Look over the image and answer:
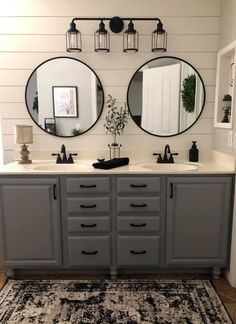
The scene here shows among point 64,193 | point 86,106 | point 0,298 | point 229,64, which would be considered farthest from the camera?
point 86,106

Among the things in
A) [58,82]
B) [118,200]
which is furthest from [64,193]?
[58,82]

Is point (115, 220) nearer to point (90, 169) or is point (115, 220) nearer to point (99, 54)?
point (90, 169)

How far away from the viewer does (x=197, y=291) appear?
215cm

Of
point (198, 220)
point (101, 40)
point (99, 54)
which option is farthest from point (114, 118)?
point (198, 220)

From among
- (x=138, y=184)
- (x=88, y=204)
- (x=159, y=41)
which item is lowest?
(x=88, y=204)

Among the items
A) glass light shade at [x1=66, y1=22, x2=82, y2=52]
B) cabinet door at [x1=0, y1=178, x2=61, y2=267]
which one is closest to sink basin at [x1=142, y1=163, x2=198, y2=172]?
cabinet door at [x1=0, y1=178, x2=61, y2=267]

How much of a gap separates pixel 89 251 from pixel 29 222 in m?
0.54

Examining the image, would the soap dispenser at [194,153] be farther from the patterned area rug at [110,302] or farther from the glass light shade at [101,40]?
the glass light shade at [101,40]

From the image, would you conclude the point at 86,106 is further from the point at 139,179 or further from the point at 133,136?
the point at 139,179

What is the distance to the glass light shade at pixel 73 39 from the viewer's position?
249 cm

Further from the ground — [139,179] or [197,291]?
[139,179]

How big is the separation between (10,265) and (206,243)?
1628mm

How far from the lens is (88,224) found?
226 centimetres

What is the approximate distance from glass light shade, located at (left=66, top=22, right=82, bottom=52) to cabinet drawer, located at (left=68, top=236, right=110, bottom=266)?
65.4 inches
